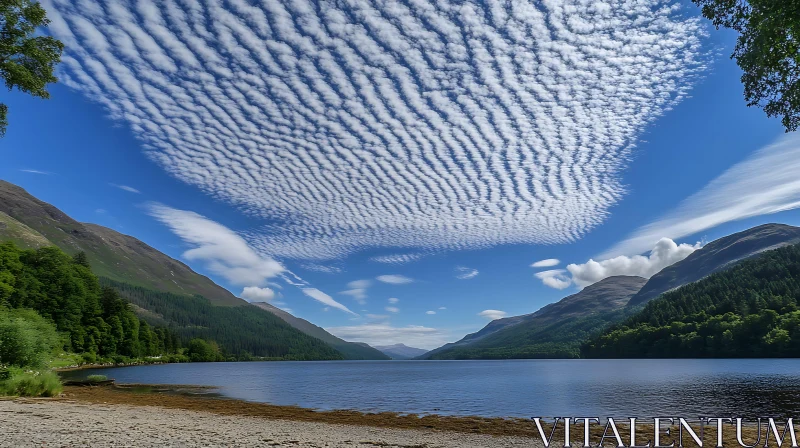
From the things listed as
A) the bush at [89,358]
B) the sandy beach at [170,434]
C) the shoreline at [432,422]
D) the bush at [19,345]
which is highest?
the bush at [19,345]

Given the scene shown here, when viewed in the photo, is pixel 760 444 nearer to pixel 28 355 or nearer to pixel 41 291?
pixel 28 355

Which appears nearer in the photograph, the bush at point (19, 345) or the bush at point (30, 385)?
the bush at point (30, 385)

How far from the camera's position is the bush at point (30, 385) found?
34.5m

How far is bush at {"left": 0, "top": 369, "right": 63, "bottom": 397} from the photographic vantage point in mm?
34466

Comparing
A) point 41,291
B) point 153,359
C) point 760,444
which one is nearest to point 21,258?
point 41,291

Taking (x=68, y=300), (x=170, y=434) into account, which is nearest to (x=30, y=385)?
(x=170, y=434)

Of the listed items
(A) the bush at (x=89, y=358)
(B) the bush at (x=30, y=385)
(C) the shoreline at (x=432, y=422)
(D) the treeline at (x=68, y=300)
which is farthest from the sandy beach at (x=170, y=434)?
(A) the bush at (x=89, y=358)

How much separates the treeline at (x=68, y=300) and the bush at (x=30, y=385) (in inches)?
2269

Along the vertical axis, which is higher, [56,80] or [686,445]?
[56,80]

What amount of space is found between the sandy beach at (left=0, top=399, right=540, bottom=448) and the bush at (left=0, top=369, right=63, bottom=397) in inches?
336

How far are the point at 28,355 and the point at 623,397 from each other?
66.4m

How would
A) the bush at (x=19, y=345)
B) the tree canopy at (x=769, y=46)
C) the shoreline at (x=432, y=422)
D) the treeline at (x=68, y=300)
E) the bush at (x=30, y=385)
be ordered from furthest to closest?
1. the treeline at (x=68, y=300)
2. the bush at (x=19, y=345)
3. the bush at (x=30, y=385)
4. the shoreline at (x=432, y=422)
5. the tree canopy at (x=769, y=46)

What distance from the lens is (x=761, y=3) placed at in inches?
676

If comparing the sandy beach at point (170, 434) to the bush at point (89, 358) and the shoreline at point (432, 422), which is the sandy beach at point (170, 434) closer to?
the shoreline at point (432, 422)
